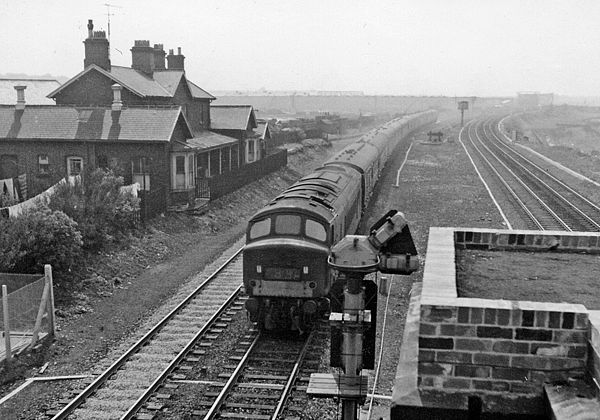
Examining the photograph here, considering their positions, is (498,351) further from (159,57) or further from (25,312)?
(159,57)

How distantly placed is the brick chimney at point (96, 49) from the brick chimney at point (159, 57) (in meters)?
5.92

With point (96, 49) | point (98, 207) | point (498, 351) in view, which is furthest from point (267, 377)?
point (96, 49)

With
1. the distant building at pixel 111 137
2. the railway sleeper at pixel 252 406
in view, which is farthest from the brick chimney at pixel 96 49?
the railway sleeper at pixel 252 406

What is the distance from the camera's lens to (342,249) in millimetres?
5797

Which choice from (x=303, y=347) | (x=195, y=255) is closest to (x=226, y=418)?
(x=303, y=347)

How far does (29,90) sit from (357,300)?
127ft

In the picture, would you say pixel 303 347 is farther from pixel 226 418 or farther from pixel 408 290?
pixel 408 290

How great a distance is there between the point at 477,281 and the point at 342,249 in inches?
A: 70.2

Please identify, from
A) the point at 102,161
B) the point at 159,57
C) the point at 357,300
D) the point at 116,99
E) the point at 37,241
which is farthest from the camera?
the point at 159,57

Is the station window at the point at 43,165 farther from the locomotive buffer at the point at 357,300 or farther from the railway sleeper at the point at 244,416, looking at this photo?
the locomotive buffer at the point at 357,300

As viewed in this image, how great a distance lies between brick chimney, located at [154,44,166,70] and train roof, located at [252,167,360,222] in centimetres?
2158

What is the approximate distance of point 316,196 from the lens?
46.8ft

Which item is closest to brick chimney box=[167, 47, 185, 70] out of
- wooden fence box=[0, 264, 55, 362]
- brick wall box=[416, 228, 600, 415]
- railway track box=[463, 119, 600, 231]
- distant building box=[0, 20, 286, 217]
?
distant building box=[0, 20, 286, 217]

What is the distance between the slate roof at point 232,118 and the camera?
38.2 meters
